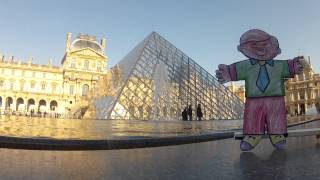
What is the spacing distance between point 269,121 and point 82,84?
6487cm

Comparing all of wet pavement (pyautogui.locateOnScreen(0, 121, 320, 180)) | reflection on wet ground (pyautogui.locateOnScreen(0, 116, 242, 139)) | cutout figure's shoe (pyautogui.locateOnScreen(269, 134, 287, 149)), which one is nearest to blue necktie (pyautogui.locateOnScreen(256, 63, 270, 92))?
cutout figure's shoe (pyautogui.locateOnScreen(269, 134, 287, 149))

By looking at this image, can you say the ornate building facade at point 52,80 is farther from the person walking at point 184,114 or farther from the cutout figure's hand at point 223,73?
the cutout figure's hand at point 223,73

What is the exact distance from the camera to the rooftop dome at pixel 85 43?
7069cm

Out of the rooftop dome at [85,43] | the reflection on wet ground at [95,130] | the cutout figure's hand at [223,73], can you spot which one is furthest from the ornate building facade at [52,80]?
the cutout figure's hand at [223,73]

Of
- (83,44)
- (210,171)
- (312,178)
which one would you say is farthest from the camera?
(83,44)

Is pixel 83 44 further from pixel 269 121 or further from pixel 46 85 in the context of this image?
pixel 269 121

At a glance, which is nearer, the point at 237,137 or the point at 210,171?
the point at 210,171

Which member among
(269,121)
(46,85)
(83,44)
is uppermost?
(83,44)

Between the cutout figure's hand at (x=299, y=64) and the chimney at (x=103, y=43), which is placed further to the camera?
the chimney at (x=103, y=43)

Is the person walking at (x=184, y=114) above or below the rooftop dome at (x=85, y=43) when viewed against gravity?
below

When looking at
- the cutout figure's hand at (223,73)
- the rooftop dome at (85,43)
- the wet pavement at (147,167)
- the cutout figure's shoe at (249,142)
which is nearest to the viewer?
the wet pavement at (147,167)

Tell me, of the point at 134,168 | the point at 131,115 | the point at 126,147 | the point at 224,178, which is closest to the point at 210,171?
the point at 224,178

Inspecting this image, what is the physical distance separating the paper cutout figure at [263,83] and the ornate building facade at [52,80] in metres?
62.9

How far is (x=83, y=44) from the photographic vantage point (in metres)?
71.5
